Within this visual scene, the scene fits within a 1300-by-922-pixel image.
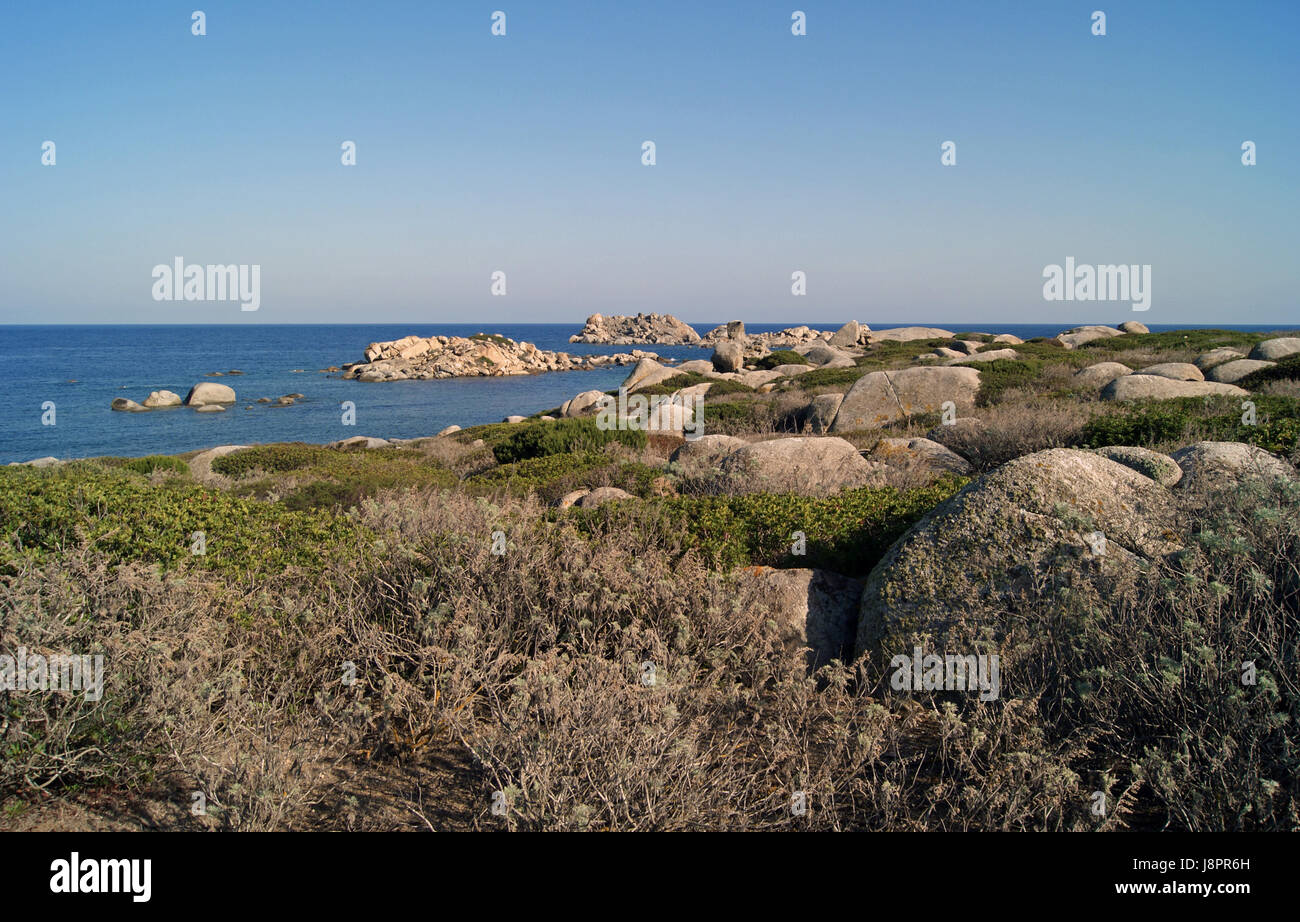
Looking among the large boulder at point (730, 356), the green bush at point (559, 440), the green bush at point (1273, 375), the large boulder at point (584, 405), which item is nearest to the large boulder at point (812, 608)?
the green bush at point (559, 440)

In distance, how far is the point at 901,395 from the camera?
1662 cm

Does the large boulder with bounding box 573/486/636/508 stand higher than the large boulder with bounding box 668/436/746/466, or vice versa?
the large boulder with bounding box 668/436/746/466

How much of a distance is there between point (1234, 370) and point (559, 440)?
16556 mm

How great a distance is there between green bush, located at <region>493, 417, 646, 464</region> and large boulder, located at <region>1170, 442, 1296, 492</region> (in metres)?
9.50

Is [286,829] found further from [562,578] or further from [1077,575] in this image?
[1077,575]

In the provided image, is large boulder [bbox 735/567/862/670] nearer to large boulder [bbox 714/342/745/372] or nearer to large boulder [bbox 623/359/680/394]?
large boulder [bbox 623/359/680/394]

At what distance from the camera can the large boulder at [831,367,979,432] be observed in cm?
1602

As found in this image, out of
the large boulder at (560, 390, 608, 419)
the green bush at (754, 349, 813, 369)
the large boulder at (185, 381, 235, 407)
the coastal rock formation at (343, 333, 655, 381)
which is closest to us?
the large boulder at (560, 390, 608, 419)

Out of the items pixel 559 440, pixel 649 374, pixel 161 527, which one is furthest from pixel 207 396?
pixel 161 527

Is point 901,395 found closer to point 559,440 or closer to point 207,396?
point 559,440

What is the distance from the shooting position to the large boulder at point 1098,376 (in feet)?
54.6

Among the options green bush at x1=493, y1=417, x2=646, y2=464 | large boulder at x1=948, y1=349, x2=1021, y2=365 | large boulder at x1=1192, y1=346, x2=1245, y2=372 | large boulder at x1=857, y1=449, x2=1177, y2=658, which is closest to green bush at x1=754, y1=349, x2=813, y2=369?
large boulder at x1=948, y1=349, x2=1021, y2=365

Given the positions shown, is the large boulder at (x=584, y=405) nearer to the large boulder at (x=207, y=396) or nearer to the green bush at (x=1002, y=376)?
the green bush at (x=1002, y=376)

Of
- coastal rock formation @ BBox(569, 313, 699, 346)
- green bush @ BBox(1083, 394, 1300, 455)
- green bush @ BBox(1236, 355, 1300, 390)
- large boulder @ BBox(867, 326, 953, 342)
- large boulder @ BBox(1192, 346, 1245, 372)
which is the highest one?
coastal rock formation @ BBox(569, 313, 699, 346)
